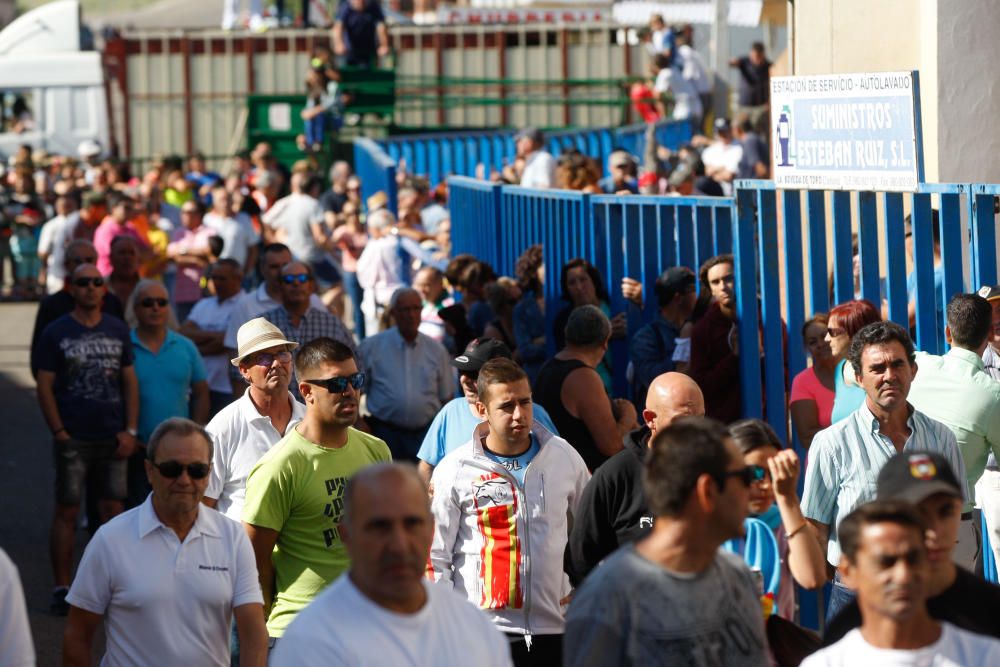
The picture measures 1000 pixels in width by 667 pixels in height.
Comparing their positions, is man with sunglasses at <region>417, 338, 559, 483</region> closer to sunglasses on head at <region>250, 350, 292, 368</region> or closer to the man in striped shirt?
sunglasses on head at <region>250, 350, 292, 368</region>

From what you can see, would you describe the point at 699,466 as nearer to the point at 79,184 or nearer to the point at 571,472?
the point at 571,472

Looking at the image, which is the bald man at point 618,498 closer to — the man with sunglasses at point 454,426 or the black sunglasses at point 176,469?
the man with sunglasses at point 454,426

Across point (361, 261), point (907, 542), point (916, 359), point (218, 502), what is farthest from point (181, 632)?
point (361, 261)

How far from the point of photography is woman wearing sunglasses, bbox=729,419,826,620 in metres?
5.12

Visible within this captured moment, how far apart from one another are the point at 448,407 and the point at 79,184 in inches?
635

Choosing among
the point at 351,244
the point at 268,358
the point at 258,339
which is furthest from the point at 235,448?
the point at 351,244

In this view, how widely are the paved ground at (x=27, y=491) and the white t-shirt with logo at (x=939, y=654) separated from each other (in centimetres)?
535

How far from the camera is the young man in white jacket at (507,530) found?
6.41m

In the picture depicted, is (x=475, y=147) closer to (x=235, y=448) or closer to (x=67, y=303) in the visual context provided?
(x=67, y=303)

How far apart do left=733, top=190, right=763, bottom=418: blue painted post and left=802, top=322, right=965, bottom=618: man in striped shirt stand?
2413mm

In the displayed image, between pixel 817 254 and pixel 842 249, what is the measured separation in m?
0.16

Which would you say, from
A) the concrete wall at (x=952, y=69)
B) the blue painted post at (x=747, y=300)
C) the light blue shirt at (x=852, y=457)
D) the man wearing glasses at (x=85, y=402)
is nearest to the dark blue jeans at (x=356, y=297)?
the man wearing glasses at (x=85, y=402)

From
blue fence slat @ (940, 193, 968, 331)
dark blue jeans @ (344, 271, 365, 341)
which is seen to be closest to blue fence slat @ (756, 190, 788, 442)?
blue fence slat @ (940, 193, 968, 331)

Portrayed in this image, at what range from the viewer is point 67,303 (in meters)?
10.6
